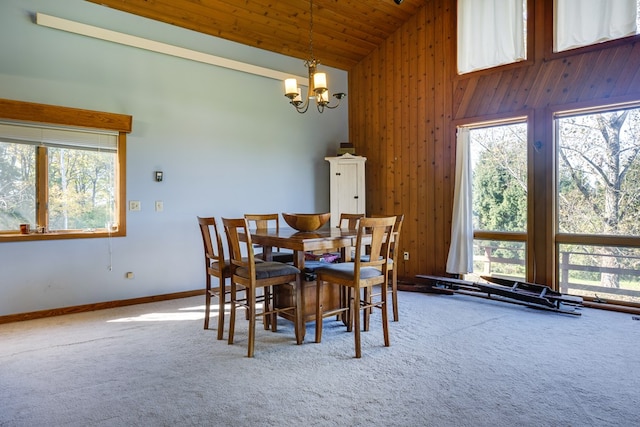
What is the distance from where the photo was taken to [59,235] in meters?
3.88

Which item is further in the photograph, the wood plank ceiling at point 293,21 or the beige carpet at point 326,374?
the wood plank ceiling at point 293,21

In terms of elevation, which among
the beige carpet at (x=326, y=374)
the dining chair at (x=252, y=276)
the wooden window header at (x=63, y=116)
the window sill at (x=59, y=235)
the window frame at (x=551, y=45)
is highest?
the window frame at (x=551, y=45)

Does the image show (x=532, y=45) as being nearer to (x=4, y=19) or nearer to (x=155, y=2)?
(x=155, y=2)

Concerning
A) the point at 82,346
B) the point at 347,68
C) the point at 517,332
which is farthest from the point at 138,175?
the point at 517,332

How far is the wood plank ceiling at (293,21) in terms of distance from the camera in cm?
447

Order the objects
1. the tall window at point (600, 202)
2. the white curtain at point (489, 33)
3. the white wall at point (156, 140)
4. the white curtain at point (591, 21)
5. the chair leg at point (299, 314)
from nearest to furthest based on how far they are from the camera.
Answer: the chair leg at point (299, 314) → the white wall at point (156, 140) → the white curtain at point (591, 21) → the tall window at point (600, 202) → the white curtain at point (489, 33)

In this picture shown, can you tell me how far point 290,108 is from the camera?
569 cm

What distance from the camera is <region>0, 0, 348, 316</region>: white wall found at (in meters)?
3.76

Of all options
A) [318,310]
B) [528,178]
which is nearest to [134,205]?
[318,310]

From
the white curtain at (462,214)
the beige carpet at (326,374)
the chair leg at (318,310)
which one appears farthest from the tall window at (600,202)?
the chair leg at (318,310)

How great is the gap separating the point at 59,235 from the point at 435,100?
483 cm

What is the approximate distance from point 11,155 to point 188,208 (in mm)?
1780

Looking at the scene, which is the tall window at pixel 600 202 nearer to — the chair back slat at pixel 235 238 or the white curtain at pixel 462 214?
the white curtain at pixel 462 214

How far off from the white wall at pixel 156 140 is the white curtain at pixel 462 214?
2169mm
